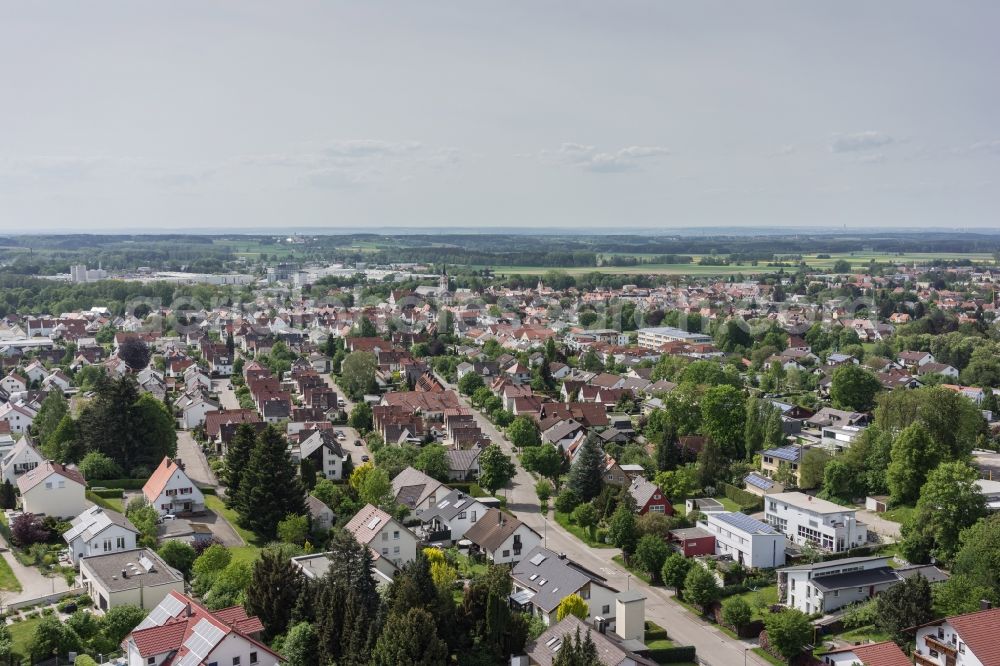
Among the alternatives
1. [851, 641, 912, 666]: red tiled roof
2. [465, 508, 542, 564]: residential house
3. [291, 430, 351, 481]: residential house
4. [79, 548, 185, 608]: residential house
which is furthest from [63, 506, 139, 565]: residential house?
[851, 641, 912, 666]: red tiled roof

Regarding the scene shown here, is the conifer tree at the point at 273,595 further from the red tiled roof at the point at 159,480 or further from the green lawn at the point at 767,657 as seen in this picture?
the green lawn at the point at 767,657

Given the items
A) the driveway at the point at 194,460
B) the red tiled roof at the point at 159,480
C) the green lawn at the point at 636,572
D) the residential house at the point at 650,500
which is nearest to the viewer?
the green lawn at the point at 636,572

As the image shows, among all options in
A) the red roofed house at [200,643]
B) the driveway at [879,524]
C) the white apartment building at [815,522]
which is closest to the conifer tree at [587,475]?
the white apartment building at [815,522]

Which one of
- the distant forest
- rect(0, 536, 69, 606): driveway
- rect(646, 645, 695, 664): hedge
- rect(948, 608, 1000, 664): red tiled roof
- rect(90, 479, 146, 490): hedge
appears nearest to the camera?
rect(948, 608, 1000, 664): red tiled roof

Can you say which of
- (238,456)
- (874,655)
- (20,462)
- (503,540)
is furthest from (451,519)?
(20,462)

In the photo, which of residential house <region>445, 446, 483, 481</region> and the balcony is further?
residential house <region>445, 446, 483, 481</region>

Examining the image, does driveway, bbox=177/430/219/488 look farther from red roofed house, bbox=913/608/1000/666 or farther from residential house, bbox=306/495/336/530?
red roofed house, bbox=913/608/1000/666

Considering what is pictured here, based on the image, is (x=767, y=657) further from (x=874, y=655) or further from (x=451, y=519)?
(x=451, y=519)
